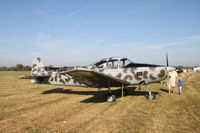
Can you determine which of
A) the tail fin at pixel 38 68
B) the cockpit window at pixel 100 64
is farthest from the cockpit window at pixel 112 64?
the tail fin at pixel 38 68

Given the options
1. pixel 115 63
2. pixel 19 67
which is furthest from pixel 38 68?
pixel 19 67

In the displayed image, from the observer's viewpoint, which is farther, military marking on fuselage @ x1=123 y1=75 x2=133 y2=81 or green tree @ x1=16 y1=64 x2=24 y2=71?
green tree @ x1=16 y1=64 x2=24 y2=71

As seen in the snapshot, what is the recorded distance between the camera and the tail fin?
13.5 metres

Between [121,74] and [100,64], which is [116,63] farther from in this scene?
[100,64]

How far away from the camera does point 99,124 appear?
5227 millimetres

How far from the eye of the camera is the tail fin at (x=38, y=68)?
13531 mm

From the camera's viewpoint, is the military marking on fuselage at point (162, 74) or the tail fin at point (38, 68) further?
the tail fin at point (38, 68)

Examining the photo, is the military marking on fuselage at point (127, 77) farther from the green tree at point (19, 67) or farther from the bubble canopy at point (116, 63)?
the green tree at point (19, 67)

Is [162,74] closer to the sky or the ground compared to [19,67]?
closer to the ground

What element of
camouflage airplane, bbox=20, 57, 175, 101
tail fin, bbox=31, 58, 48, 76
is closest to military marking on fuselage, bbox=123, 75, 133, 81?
camouflage airplane, bbox=20, 57, 175, 101

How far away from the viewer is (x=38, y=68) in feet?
45.4

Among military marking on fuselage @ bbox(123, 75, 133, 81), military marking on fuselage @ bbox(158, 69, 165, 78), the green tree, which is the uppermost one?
the green tree

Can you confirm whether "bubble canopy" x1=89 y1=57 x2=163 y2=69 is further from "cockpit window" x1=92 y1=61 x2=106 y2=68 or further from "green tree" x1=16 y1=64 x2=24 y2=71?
"green tree" x1=16 y1=64 x2=24 y2=71

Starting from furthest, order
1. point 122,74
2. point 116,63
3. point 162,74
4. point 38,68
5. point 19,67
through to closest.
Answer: point 19,67 < point 38,68 < point 116,63 < point 122,74 < point 162,74
